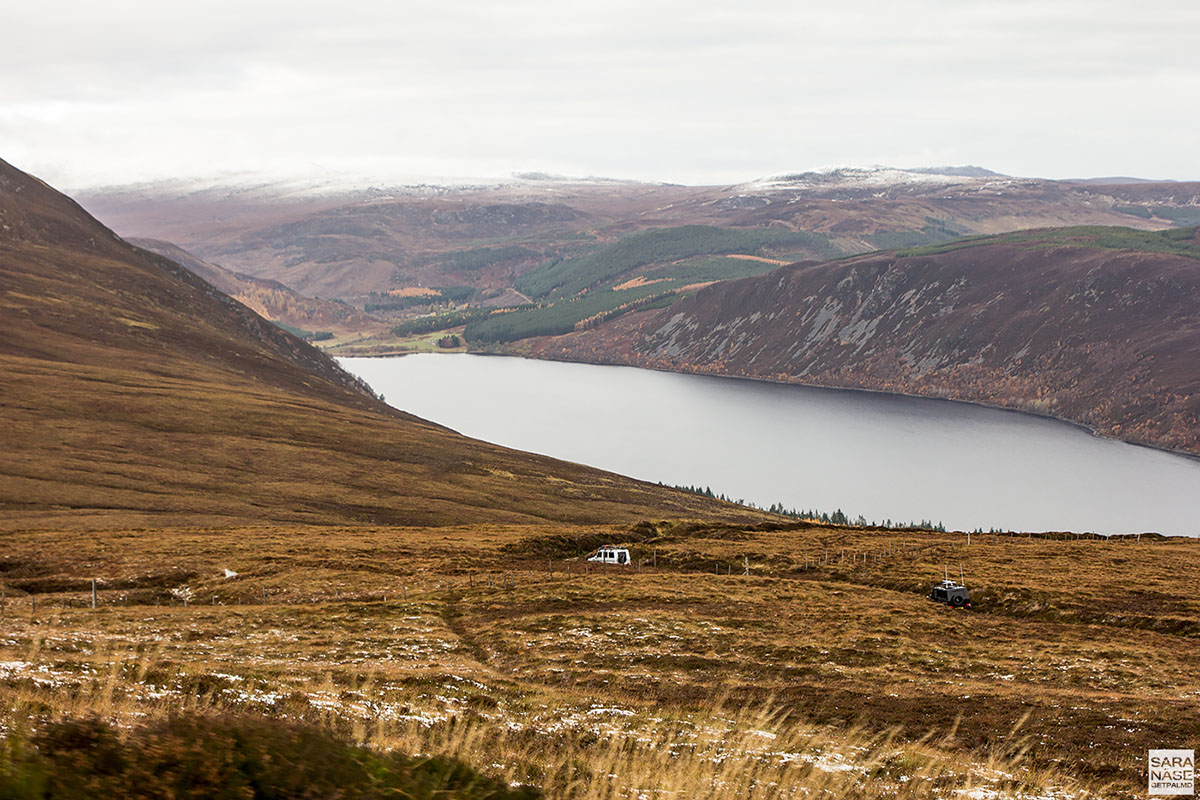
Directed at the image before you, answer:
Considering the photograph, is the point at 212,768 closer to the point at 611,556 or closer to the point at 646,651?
the point at 646,651

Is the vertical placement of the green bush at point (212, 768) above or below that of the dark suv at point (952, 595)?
above

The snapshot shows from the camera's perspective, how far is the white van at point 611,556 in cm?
7700

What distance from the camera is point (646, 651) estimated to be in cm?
4494

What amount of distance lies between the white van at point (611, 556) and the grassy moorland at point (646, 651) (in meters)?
Result: 1.90

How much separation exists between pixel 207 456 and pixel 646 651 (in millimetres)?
89862

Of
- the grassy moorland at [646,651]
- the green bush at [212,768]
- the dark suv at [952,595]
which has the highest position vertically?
the green bush at [212,768]

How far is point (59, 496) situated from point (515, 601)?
58205 mm

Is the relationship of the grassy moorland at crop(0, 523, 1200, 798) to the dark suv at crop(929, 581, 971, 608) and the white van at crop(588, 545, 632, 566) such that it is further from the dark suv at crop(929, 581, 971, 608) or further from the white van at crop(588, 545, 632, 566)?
the white van at crop(588, 545, 632, 566)

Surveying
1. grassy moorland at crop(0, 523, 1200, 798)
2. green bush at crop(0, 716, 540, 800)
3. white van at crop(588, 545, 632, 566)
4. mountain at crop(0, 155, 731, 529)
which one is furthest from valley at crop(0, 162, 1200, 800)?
white van at crop(588, 545, 632, 566)

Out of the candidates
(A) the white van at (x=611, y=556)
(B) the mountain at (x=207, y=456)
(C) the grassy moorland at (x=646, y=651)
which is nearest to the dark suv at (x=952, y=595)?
(C) the grassy moorland at (x=646, y=651)

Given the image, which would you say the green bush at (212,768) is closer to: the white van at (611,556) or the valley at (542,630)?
the valley at (542,630)

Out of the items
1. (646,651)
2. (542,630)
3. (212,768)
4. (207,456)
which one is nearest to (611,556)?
(542,630)

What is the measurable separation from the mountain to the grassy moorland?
19.3 meters

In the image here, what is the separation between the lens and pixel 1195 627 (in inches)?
2159
